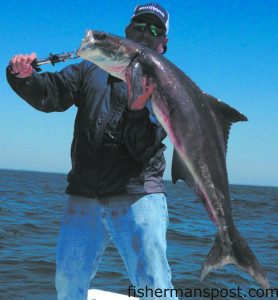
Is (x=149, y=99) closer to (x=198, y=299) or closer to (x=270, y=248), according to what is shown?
(x=198, y=299)

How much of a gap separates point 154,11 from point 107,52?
897 mm

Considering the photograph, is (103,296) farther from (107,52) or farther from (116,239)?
(107,52)

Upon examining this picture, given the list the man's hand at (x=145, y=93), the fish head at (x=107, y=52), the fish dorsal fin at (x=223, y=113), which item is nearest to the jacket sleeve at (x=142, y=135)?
the man's hand at (x=145, y=93)

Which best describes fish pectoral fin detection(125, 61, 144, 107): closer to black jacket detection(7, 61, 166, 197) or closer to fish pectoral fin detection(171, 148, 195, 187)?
black jacket detection(7, 61, 166, 197)

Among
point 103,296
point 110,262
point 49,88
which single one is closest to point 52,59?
point 49,88

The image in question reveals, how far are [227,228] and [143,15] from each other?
211cm

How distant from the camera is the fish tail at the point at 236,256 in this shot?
3863 mm

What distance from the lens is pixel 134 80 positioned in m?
3.82

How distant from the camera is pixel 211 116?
4023 millimetres

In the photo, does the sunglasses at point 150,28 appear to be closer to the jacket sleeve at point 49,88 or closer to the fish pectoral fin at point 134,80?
the jacket sleeve at point 49,88

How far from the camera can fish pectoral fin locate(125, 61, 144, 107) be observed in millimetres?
3822

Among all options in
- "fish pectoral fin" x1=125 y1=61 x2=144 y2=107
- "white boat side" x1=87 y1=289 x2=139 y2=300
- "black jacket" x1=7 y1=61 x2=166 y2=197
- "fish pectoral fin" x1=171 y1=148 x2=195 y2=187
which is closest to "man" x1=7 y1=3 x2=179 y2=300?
"black jacket" x1=7 y1=61 x2=166 y2=197

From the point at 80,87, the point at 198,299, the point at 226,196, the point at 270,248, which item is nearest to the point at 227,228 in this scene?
the point at 226,196

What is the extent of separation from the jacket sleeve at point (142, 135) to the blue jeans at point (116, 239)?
399 mm
